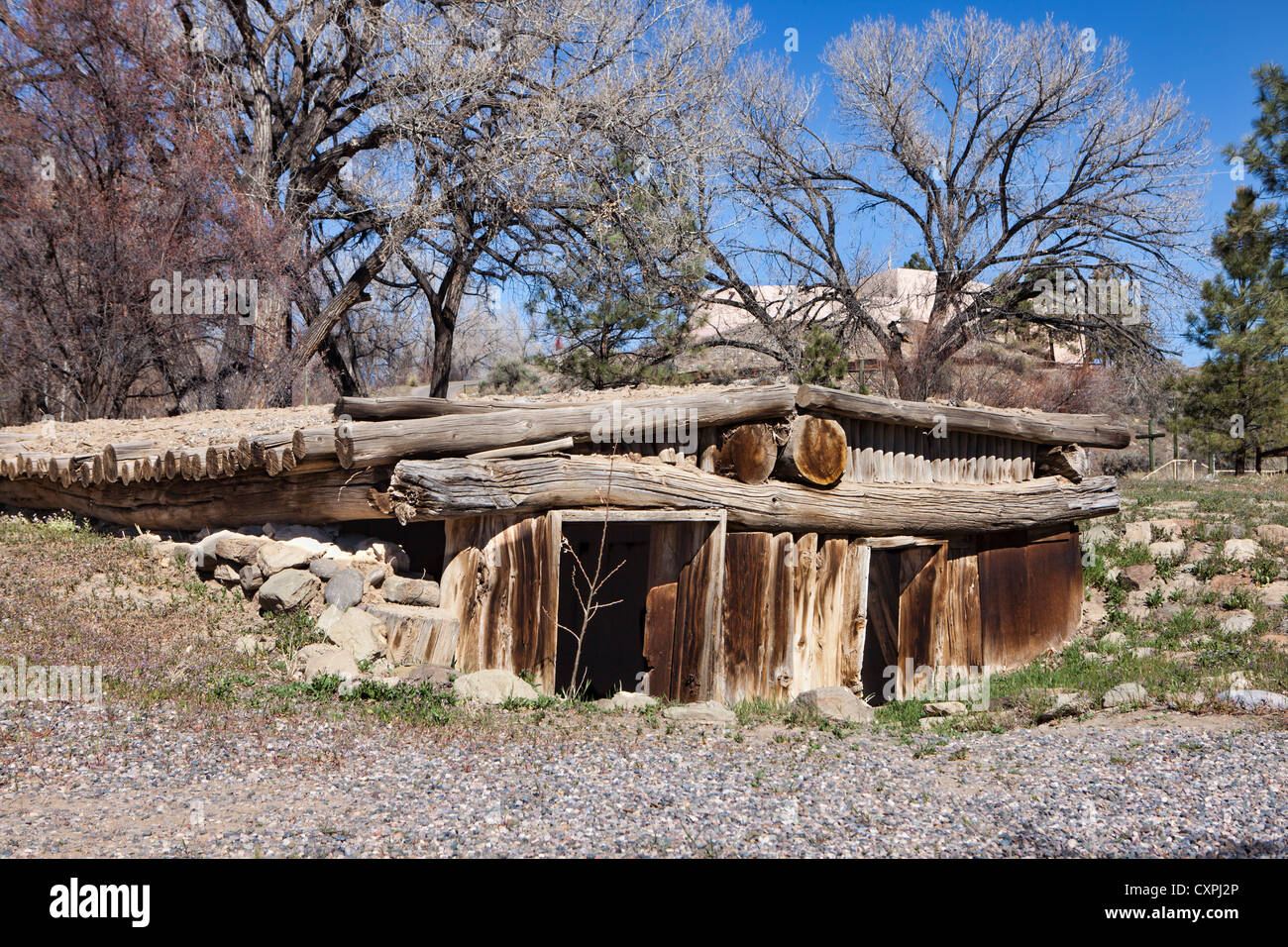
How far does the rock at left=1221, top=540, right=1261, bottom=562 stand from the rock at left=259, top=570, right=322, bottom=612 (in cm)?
960

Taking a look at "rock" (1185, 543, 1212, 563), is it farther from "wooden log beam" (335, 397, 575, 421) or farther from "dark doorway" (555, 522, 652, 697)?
"wooden log beam" (335, 397, 575, 421)

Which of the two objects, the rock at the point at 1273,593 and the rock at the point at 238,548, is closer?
the rock at the point at 238,548

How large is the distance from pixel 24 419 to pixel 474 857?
1352cm

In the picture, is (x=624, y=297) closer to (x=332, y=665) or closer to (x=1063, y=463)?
(x=1063, y=463)

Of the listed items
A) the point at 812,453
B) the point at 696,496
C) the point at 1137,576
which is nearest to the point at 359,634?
the point at 696,496

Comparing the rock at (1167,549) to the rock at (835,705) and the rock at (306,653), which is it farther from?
the rock at (306,653)

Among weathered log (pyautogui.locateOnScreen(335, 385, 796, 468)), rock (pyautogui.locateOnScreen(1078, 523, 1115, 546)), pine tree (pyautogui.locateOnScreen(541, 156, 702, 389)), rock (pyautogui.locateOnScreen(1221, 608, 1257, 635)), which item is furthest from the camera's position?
pine tree (pyautogui.locateOnScreen(541, 156, 702, 389))

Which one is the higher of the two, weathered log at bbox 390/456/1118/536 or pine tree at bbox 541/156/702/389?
pine tree at bbox 541/156/702/389

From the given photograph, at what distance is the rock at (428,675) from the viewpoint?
21.2ft

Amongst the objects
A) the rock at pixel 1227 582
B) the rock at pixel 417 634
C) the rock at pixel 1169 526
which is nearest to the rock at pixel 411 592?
the rock at pixel 417 634

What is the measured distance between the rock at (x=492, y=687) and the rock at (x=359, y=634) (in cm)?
66

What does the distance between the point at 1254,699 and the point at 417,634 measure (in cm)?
564

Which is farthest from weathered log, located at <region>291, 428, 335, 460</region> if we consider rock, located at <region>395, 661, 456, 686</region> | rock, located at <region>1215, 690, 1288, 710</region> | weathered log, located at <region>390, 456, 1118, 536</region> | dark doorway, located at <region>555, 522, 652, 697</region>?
rock, located at <region>1215, 690, 1288, 710</region>

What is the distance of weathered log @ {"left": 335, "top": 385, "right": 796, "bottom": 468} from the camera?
6.85 meters
